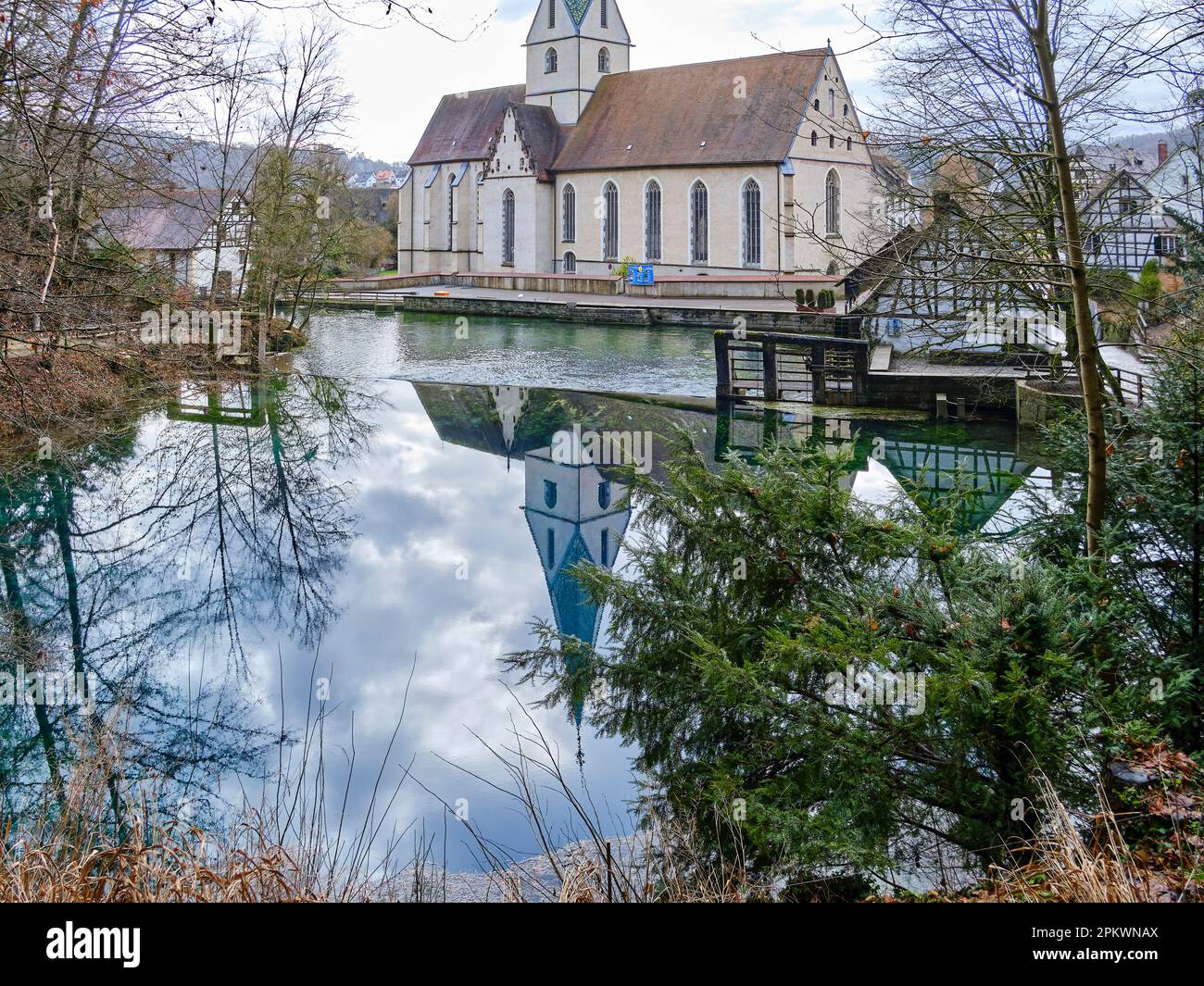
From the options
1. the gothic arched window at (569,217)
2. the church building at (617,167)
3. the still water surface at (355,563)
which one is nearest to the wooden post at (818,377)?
the still water surface at (355,563)

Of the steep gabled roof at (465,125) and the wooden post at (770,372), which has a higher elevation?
the steep gabled roof at (465,125)

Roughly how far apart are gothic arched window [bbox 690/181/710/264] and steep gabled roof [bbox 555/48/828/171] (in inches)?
48.4

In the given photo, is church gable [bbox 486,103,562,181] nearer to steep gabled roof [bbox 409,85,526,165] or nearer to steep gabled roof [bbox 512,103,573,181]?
steep gabled roof [bbox 512,103,573,181]

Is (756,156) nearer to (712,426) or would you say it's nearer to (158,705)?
(712,426)

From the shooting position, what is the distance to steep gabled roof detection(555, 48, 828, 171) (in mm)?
43656

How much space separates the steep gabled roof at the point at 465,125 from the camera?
187 feet

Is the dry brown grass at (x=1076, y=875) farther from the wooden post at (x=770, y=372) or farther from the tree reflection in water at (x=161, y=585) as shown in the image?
the wooden post at (x=770, y=372)

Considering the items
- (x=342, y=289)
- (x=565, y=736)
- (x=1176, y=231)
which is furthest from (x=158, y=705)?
(x=342, y=289)

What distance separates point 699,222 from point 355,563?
35466mm

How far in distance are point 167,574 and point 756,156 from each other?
3522 cm

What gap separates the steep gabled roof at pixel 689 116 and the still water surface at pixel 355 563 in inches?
874

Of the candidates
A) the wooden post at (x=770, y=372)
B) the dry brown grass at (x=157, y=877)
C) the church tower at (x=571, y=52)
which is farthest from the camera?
the church tower at (x=571, y=52)
